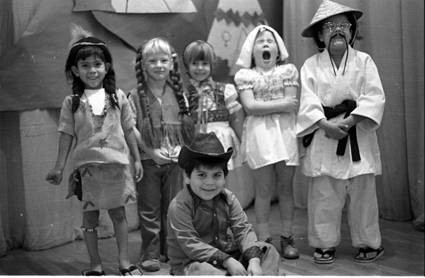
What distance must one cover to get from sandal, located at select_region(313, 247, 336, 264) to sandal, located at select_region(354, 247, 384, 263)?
85 mm

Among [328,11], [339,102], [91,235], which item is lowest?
[91,235]

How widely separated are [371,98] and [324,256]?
59 centimetres

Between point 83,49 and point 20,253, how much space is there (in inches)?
32.0

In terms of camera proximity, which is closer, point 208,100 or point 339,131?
point 339,131

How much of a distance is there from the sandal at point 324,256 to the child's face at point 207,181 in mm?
712

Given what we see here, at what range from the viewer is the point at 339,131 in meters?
2.18

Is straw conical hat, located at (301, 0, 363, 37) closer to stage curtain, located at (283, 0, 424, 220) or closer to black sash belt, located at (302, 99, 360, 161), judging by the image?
stage curtain, located at (283, 0, 424, 220)

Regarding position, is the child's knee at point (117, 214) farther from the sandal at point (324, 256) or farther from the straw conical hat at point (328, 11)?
the straw conical hat at point (328, 11)

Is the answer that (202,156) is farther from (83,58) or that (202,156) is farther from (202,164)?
(83,58)

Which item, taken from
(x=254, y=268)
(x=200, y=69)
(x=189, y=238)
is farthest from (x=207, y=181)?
(x=200, y=69)

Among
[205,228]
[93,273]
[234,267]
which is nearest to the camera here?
[234,267]

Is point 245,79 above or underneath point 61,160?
above

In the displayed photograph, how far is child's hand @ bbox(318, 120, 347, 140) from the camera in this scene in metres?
2.18

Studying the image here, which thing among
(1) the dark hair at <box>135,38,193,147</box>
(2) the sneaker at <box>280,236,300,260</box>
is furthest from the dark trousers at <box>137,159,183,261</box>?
(2) the sneaker at <box>280,236,300,260</box>
